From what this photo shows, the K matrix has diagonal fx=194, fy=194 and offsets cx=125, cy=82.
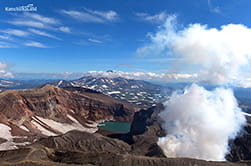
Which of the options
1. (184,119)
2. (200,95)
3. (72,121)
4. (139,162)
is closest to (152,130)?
(184,119)

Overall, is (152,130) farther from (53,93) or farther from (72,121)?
(53,93)

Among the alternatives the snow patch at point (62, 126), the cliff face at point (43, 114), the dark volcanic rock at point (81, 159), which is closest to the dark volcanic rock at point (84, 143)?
the dark volcanic rock at point (81, 159)

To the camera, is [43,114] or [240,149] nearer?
[240,149]

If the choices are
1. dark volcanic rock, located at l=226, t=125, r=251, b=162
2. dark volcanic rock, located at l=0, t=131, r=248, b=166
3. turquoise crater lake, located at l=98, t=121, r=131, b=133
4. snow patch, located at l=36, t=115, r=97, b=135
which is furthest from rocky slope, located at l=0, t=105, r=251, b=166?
turquoise crater lake, located at l=98, t=121, r=131, b=133

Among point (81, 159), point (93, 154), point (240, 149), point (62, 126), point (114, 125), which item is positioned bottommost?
point (114, 125)

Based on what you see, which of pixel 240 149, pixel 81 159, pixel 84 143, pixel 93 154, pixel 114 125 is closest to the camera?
pixel 81 159

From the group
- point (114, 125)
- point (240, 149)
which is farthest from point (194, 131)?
point (114, 125)

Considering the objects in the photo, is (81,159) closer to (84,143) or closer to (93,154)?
(93,154)

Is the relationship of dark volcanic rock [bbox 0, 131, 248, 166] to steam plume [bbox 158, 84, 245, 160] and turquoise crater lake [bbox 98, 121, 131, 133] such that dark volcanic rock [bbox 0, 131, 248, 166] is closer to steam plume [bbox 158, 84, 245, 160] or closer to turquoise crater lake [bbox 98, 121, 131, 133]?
steam plume [bbox 158, 84, 245, 160]

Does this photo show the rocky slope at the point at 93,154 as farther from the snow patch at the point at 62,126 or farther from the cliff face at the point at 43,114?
the snow patch at the point at 62,126
